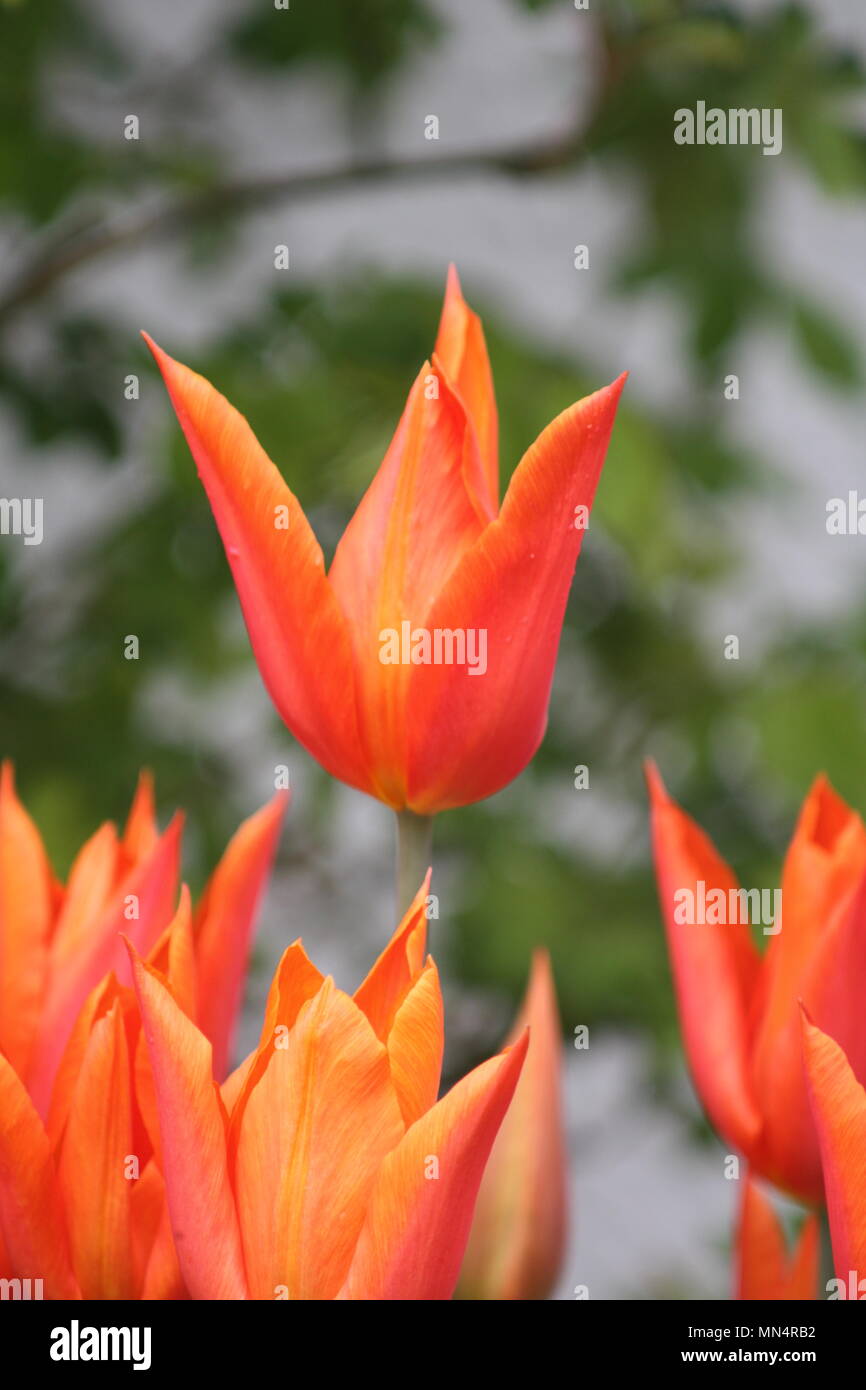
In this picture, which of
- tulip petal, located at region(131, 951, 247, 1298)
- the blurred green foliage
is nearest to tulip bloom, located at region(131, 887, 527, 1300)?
tulip petal, located at region(131, 951, 247, 1298)

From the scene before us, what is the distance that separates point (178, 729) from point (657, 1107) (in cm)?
36

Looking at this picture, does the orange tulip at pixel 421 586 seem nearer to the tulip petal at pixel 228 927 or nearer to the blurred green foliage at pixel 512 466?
the tulip petal at pixel 228 927

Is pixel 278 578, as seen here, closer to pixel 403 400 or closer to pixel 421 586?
pixel 421 586

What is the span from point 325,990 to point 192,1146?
0.08 ft

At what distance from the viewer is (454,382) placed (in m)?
0.21

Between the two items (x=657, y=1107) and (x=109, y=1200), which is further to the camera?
(x=657, y=1107)

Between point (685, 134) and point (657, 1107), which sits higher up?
point (685, 134)

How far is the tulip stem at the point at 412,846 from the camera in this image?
215mm

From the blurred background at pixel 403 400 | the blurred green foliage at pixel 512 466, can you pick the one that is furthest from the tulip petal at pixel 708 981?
the blurred green foliage at pixel 512 466

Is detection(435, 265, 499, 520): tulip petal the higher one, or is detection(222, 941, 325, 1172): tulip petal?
detection(435, 265, 499, 520): tulip petal

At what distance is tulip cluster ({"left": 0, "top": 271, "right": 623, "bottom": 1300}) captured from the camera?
0.17 m

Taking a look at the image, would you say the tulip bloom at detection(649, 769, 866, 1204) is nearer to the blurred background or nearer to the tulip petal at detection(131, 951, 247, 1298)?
the tulip petal at detection(131, 951, 247, 1298)

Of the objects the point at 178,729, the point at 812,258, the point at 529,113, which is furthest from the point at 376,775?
the point at 812,258
